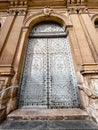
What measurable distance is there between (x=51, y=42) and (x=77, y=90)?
8.07 feet

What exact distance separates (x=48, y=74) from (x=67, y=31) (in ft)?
7.37

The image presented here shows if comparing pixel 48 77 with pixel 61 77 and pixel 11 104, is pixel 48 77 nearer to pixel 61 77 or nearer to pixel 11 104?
pixel 61 77

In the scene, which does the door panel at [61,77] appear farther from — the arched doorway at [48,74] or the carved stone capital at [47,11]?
the carved stone capital at [47,11]

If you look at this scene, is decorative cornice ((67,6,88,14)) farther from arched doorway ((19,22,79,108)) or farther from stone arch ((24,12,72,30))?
arched doorway ((19,22,79,108))

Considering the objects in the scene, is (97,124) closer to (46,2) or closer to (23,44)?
(23,44)

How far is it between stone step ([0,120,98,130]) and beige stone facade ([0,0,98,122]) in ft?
0.78

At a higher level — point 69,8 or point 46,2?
point 46,2

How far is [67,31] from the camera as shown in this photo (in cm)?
514

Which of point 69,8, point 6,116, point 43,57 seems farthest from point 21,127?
point 69,8

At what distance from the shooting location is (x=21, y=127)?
91.4 inches

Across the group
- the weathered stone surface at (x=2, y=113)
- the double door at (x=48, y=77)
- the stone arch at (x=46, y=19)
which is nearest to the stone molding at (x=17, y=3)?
the stone arch at (x=46, y=19)

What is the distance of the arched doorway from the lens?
3570 mm

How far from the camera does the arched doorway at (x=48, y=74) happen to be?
3.57 m

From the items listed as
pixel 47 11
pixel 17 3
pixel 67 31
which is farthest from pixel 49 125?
pixel 17 3
